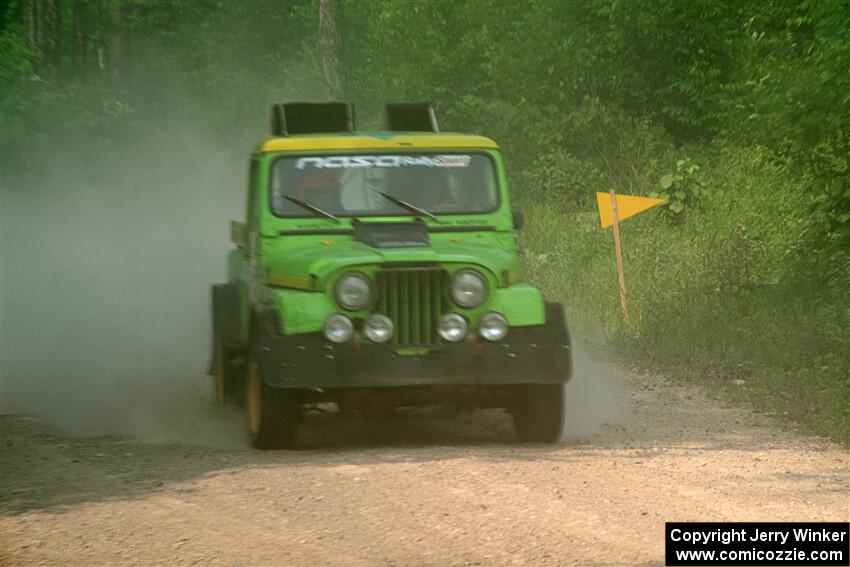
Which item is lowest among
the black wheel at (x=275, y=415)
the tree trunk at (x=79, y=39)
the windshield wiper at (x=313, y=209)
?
the black wheel at (x=275, y=415)

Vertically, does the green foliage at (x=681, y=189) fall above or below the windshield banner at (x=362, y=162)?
above

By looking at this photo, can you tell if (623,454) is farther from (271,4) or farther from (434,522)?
(271,4)

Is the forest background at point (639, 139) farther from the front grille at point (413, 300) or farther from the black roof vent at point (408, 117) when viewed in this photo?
the black roof vent at point (408, 117)

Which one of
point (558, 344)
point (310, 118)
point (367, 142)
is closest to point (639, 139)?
point (310, 118)

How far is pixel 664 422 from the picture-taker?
12.7 m

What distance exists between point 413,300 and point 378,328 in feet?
1.01

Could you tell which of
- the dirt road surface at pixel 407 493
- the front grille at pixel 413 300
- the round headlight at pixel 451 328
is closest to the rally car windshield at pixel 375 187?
the front grille at pixel 413 300

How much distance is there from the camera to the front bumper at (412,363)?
35.3ft

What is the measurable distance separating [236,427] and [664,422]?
10.6ft

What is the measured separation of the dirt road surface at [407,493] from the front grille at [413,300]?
2.47ft

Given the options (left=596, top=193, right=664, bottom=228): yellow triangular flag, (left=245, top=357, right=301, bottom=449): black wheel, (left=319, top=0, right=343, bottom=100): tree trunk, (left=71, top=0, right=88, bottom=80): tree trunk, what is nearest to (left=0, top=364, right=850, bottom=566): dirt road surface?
(left=245, top=357, right=301, bottom=449): black wheel

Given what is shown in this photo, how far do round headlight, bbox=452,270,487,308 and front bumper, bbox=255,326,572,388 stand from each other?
0.28 meters

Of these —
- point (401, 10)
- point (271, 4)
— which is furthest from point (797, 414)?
point (271, 4)

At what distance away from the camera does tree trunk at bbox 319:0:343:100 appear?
3650 cm
